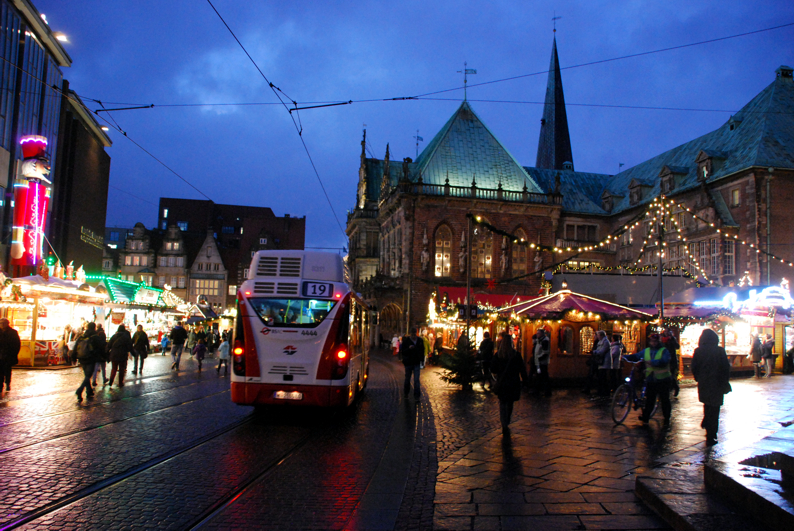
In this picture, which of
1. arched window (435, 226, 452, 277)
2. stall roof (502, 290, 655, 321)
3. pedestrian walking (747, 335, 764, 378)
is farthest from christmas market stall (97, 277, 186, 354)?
pedestrian walking (747, 335, 764, 378)

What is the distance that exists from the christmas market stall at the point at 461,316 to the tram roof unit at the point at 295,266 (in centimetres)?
951

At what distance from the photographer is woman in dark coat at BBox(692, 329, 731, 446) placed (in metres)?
9.20

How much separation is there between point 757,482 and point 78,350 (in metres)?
12.8

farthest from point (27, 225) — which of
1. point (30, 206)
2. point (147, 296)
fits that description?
point (147, 296)

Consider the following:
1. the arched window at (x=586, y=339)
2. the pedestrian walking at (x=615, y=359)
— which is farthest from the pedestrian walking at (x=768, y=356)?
the pedestrian walking at (x=615, y=359)

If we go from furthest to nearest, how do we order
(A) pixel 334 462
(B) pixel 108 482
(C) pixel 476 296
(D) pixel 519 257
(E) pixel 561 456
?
(D) pixel 519 257
(C) pixel 476 296
(E) pixel 561 456
(A) pixel 334 462
(B) pixel 108 482

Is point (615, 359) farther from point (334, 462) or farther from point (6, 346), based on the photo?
point (6, 346)

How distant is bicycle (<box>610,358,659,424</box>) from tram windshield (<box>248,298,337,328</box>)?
18.1 ft

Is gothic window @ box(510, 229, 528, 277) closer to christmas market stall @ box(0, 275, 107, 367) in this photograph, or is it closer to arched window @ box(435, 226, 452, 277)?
arched window @ box(435, 226, 452, 277)

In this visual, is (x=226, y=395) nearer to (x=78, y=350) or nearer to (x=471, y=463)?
(x=78, y=350)

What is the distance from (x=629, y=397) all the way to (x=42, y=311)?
68.6 feet

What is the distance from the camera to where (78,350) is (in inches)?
531

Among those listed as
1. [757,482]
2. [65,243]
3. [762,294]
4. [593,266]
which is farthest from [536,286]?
[757,482]

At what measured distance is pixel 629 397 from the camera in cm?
1199
